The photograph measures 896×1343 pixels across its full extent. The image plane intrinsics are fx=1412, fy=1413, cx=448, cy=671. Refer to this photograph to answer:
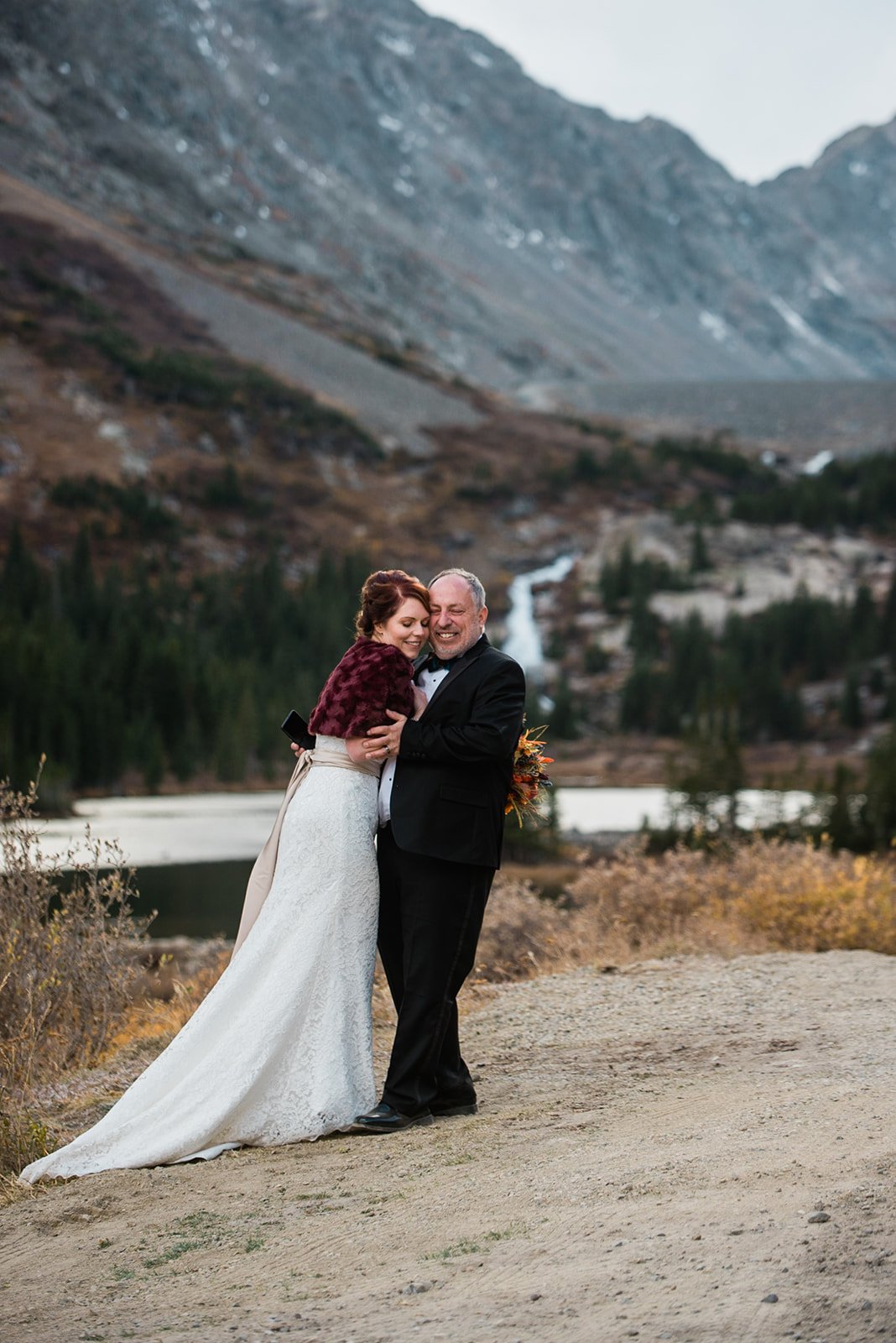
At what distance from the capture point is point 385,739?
650 centimetres

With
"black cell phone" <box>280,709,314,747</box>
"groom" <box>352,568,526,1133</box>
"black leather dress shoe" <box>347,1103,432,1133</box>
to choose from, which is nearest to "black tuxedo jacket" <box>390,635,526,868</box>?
"groom" <box>352,568,526,1133</box>

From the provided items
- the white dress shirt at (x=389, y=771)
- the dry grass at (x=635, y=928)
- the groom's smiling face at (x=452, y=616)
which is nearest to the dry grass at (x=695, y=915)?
the dry grass at (x=635, y=928)

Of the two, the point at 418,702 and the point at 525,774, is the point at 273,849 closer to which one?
the point at 418,702

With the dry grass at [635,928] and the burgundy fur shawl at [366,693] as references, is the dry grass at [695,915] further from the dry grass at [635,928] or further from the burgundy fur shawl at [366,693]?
the burgundy fur shawl at [366,693]

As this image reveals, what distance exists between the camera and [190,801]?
66625 millimetres

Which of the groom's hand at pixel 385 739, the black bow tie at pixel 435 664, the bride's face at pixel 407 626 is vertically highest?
the bride's face at pixel 407 626

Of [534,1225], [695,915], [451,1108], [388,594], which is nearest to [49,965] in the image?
[451,1108]

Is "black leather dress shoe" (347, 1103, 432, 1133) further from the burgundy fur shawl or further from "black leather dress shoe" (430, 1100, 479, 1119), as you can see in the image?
the burgundy fur shawl

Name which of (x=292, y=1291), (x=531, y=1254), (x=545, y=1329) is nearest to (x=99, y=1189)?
(x=292, y=1291)

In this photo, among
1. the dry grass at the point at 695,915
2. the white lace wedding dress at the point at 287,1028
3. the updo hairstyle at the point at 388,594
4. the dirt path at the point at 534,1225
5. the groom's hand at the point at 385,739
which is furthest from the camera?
the dry grass at the point at 695,915

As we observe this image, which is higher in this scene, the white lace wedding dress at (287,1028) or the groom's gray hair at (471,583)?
the groom's gray hair at (471,583)

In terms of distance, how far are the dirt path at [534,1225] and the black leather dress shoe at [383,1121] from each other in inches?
3.6

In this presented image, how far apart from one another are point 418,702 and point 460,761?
0.39 metres

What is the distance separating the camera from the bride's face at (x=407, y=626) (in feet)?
22.0
